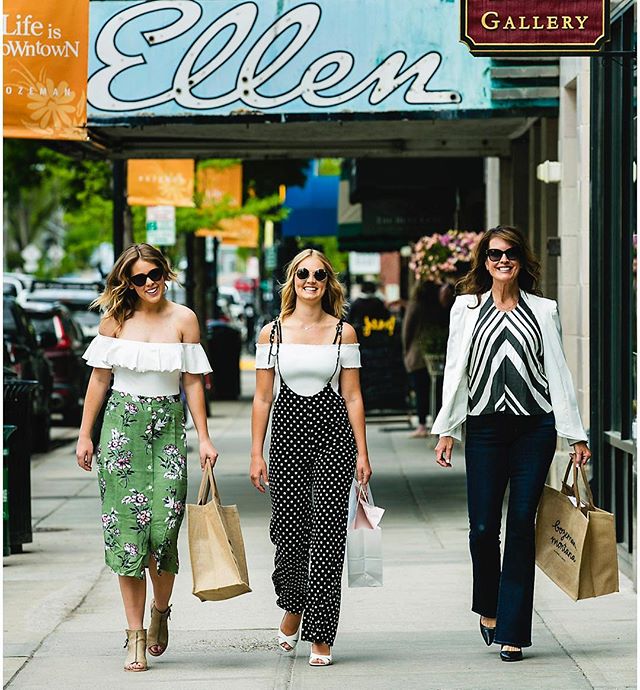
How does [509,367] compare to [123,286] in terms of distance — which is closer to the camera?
[509,367]

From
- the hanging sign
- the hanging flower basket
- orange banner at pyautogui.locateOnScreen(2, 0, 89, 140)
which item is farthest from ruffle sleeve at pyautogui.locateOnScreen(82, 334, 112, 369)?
the hanging sign

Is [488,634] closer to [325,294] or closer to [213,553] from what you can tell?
[213,553]

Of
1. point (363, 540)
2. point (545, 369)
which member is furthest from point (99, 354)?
point (545, 369)

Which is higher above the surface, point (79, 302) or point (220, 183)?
point (220, 183)

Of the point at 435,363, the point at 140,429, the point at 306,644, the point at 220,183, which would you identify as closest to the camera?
the point at 140,429

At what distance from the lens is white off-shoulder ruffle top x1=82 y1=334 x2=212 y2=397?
21.5ft

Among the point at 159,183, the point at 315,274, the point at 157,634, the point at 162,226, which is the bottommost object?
the point at 157,634

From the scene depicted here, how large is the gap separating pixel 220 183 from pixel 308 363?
18383 mm

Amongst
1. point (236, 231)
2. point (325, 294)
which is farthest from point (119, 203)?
point (236, 231)

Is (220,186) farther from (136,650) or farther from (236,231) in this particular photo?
(136,650)

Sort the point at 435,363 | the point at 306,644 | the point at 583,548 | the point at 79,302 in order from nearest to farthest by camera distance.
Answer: the point at 583,548 < the point at 306,644 < the point at 435,363 < the point at 79,302

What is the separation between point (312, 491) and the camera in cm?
669

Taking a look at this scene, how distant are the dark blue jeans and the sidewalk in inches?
10.1

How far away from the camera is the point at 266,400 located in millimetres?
6758
